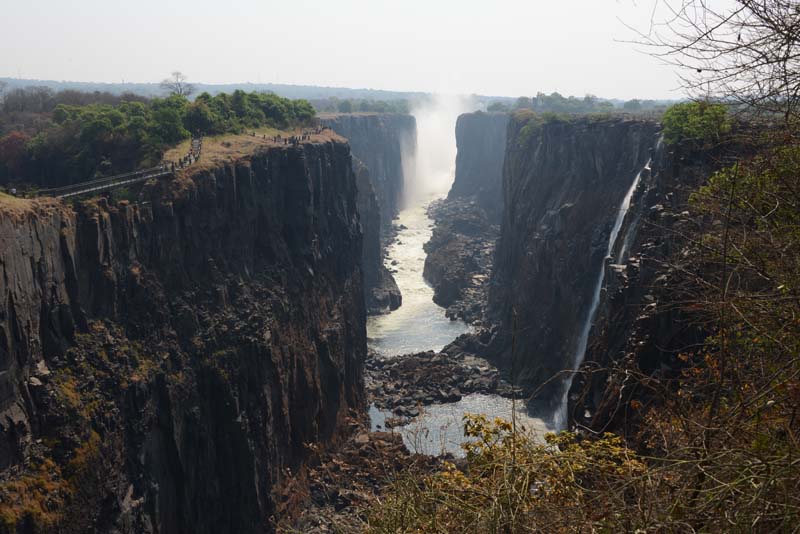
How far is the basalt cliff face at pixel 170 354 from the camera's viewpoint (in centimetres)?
3759

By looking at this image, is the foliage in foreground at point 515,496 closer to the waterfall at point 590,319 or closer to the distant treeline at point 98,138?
the waterfall at point 590,319

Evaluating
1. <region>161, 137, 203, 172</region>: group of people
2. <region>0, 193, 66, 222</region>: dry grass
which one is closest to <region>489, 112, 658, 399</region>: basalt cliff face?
<region>161, 137, 203, 172</region>: group of people

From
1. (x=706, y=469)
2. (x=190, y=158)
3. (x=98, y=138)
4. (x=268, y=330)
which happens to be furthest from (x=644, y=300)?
(x=98, y=138)

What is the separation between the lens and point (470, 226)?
150 m

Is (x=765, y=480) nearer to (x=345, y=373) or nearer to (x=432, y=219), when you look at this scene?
(x=345, y=373)

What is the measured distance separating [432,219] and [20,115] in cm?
10564

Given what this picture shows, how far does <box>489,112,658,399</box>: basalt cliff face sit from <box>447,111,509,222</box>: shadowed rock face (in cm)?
7303

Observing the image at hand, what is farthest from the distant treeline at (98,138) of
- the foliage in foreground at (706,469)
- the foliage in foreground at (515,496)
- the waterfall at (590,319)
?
the foliage in foreground at (706,469)

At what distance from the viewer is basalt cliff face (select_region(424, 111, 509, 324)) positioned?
113125 millimetres

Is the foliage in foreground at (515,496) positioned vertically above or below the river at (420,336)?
above

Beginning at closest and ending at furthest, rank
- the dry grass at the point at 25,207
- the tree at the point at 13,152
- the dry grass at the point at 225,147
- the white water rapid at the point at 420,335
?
the dry grass at the point at 25,207, the dry grass at the point at 225,147, the tree at the point at 13,152, the white water rapid at the point at 420,335

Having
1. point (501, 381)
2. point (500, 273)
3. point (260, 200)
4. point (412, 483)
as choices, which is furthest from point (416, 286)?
point (412, 483)

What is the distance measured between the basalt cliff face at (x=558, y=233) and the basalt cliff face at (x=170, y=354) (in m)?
21.4

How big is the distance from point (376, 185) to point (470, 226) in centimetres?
2809
